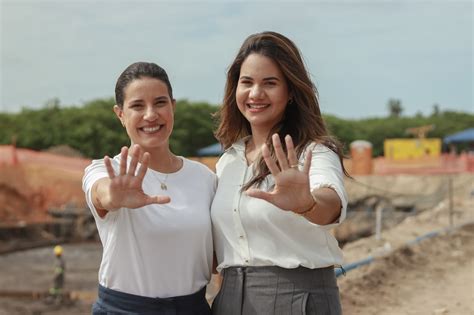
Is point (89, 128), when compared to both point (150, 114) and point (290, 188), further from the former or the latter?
point (290, 188)

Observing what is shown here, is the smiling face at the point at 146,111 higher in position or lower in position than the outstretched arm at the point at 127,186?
higher

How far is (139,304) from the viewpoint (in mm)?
2395

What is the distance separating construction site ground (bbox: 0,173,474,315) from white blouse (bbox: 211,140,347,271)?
2.07 meters

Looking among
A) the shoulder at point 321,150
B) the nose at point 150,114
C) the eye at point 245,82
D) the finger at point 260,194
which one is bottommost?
the finger at point 260,194

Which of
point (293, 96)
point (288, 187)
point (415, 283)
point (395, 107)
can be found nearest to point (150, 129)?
point (293, 96)

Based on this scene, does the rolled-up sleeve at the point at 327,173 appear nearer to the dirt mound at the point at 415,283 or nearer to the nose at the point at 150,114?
the nose at the point at 150,114

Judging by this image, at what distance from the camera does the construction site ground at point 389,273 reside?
616 cm

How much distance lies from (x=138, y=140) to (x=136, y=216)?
12.5 inches

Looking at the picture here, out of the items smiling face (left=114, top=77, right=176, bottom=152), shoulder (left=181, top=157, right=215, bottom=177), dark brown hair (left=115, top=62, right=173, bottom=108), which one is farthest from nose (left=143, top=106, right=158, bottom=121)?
shoulder (left=181, top=157, right=215, bottom=177)

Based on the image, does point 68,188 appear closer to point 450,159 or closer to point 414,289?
point 450,159

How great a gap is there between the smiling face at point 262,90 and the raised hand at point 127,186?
1.99 feet

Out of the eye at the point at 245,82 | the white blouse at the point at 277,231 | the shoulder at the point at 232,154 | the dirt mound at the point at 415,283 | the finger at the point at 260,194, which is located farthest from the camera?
the dirt mound at the point at 415,283

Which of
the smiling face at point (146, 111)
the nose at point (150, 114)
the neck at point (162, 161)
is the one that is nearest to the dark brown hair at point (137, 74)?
the smiling face at point (146, 111)

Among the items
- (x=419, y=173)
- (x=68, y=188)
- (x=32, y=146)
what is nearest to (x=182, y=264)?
(x=68, y=188)
